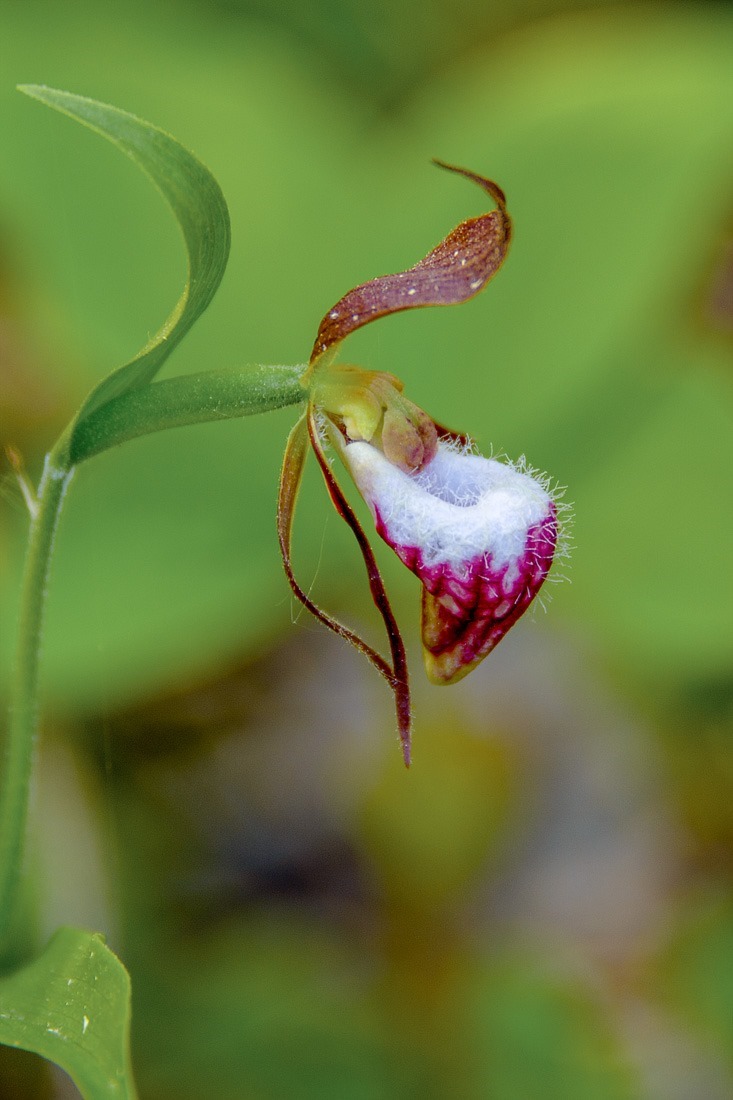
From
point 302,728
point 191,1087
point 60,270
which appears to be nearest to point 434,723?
point 302,728

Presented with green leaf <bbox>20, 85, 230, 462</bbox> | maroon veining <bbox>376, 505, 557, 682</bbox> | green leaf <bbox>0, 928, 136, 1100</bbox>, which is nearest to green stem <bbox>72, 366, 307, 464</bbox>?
green leaf <bbox>20, 85, 230, 462</bbox>

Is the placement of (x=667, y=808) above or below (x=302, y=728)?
above

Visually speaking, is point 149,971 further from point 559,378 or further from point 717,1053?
point 559,378

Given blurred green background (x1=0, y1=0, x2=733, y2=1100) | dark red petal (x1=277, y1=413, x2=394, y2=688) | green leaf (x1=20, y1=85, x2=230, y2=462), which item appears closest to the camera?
green leaf (x1=20, y1=85, x2=230, y2=462)

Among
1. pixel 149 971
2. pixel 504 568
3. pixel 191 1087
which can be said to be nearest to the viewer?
pixel 504 568

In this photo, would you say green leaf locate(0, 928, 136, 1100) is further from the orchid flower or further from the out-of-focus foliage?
the out-of-focus foliage

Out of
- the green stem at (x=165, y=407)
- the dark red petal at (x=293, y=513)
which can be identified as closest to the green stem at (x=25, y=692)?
the green stem at (x=165, y=407)
